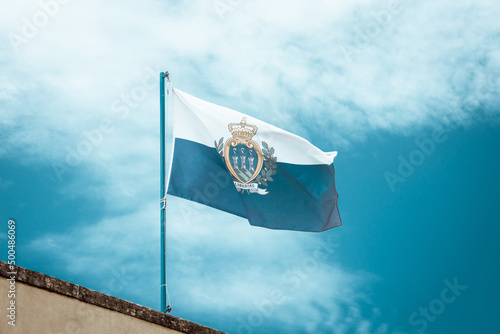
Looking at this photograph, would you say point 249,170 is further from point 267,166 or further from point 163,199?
point 163,199

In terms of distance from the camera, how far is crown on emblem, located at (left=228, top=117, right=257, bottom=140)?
39.8 ft

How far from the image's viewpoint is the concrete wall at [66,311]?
698 centimetres

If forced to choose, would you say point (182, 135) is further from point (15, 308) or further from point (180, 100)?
point (15, 308)

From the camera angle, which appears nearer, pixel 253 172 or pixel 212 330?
pixel 212 330

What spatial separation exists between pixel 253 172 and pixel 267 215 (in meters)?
0.86

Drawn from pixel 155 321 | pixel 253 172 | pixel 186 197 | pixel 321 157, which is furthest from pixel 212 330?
pixel 321 157

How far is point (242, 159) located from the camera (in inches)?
477

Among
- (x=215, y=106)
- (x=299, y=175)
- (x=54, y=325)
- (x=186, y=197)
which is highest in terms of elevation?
(x=215, y=106)

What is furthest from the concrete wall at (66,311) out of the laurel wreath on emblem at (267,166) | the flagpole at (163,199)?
the laurel wreath on emblem at (267,166)

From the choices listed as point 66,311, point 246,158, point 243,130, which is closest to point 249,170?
point 246,158

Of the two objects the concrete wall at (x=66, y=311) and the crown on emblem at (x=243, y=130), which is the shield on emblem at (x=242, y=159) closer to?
the crown on emblem at (x=243, y=130)

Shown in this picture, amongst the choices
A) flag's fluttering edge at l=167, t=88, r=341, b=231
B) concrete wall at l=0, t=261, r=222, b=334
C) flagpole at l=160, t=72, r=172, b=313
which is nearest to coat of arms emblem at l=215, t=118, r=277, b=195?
flag's fluttering edge at l=167, t=88, r=341, b=231

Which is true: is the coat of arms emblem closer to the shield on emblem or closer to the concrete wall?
the shield on emblem

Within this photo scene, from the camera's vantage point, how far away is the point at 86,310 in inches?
293
